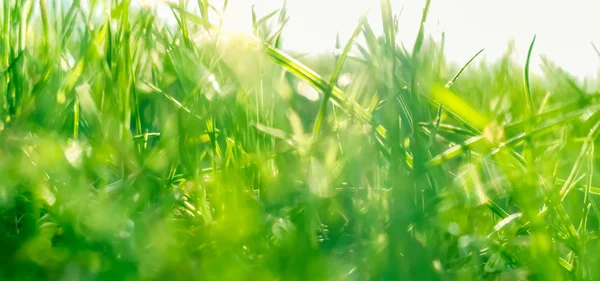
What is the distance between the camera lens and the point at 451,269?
59cm

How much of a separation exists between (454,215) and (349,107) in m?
0.15

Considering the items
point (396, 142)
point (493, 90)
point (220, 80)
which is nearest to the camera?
point (396, 142)

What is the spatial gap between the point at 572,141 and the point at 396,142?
7.8 inches

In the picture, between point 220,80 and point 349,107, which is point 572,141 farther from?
point 220,80

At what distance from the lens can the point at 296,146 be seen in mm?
675

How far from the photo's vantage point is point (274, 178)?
65cm

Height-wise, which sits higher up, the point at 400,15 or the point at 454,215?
the point at 400,15

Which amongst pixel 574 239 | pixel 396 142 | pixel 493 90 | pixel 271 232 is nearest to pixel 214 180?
pixel 271 232

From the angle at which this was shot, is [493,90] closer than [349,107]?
No

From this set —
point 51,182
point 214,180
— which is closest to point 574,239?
point 214,180

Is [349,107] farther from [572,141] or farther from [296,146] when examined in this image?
[572,141]

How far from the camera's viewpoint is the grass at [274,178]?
0.56 meters

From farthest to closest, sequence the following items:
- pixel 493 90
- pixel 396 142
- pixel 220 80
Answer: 1. pixel 493 90
2. pixel 220 80
3. pixel 396 142

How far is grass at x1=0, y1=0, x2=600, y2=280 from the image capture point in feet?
1.85
